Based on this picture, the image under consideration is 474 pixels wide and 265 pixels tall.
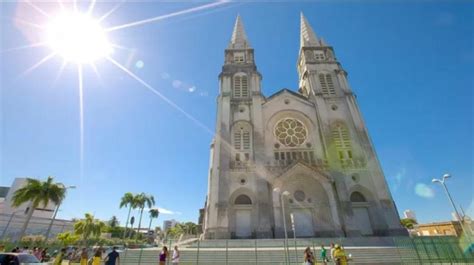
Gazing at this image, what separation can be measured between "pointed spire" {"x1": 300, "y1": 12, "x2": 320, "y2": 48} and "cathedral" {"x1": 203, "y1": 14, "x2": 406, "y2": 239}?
22.6ft

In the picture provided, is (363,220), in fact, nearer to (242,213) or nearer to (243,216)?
(243,216)

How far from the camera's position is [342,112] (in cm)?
2880

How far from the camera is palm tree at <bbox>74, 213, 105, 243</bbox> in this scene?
36906mm

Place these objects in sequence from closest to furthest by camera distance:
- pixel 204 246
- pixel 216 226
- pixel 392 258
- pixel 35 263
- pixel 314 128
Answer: pixel 35 263, pixel 392 258, pixel 204 246, pixel 216 226, pixel 314 128

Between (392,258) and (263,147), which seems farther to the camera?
(263,147)

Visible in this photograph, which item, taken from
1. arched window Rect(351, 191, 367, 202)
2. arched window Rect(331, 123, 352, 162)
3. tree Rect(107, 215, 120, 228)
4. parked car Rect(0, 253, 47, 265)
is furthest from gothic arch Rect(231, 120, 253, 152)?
tree Rect(107, 215, 120, 228)

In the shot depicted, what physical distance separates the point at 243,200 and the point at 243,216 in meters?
1.62

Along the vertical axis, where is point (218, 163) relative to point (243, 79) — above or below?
below

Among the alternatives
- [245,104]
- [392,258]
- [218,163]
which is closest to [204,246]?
[218,163]

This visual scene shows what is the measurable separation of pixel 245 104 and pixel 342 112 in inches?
499

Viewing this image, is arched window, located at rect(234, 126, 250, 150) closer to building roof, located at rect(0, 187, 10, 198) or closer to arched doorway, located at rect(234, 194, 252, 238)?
arched doorway, located at rect(234, 194, 252, 238)

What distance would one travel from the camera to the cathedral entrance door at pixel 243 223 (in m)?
22.7

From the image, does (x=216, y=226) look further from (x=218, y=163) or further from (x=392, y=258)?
(x=392, y=258)

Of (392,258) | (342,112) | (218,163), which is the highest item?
(342,112)
